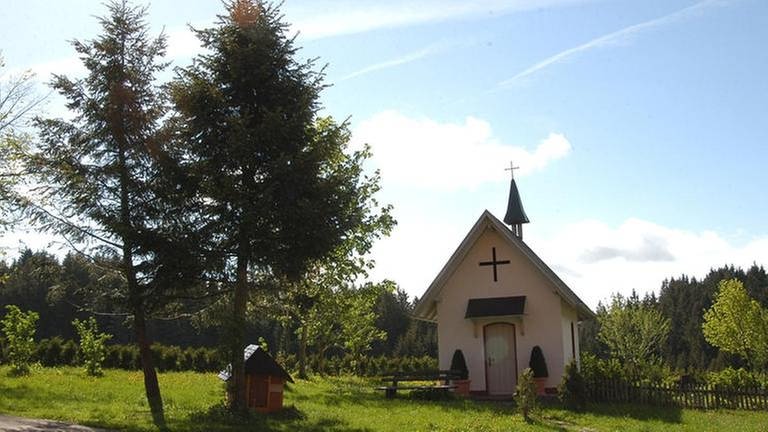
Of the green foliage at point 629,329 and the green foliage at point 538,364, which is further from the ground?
the green foliage at point 629,329

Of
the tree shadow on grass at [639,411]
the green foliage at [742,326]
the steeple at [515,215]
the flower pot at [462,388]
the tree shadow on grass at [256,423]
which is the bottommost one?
the tree shadow on grass at [639,411]

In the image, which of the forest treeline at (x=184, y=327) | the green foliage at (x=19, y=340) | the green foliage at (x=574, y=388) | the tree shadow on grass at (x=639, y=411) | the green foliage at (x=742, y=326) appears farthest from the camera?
the forest treeline at (x=184, y=327)

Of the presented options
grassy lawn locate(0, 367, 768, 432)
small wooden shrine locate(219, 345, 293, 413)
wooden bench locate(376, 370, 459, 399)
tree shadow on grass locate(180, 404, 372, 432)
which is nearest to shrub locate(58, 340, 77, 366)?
grassy lawn locate(0, 367, 768, 432)

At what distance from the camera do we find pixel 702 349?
267ft

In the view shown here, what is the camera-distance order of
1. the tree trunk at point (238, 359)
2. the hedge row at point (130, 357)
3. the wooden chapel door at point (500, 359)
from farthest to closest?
the hedge row at point (130, 357) → the wooden chapel door at point (500, 359) → the tree trunk at point (238, 359)

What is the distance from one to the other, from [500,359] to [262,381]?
11778 millimetres

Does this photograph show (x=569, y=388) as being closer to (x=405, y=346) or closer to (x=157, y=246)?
(x=157, y=246)

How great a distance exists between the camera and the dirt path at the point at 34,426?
12078 mm

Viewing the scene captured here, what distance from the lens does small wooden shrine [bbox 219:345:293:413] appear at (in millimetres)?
15891

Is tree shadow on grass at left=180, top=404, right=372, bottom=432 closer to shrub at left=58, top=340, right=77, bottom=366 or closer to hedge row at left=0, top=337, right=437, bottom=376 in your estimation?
hedge row at left=0, top=337, right=437, bottom=376

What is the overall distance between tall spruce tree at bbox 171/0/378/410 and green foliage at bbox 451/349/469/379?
10.8m

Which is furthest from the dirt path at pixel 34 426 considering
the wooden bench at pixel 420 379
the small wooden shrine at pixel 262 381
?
the wooden bench at pixel 420 379

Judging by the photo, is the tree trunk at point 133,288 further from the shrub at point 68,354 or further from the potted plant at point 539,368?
the shrub at point 68,354

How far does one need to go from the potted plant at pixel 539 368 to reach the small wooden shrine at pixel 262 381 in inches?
429
